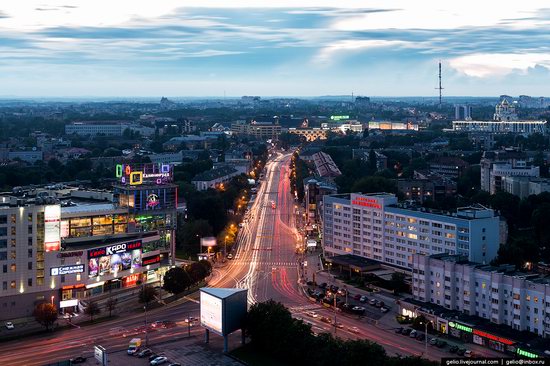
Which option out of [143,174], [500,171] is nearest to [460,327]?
[143,174]

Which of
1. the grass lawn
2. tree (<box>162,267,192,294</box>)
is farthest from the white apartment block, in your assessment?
tree (<box>162,267,192,294</box>)

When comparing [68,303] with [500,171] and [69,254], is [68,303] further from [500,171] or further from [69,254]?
[500,171]

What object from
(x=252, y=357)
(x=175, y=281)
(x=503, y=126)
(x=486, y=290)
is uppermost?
(x=503, y=126)

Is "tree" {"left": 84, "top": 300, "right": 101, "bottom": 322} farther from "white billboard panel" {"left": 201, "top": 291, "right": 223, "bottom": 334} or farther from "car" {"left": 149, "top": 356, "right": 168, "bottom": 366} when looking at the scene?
"car" {"left": 149, "top": 356, "right": 168, "bottom": 366}

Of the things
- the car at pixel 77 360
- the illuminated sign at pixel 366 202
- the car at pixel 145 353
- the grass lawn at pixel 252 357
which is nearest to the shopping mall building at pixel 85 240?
the car at pixel 77 360

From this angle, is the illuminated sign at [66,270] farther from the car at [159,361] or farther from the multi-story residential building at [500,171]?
the multi-story residential building at [500,171]

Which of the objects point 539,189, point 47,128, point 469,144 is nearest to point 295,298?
point 539,189

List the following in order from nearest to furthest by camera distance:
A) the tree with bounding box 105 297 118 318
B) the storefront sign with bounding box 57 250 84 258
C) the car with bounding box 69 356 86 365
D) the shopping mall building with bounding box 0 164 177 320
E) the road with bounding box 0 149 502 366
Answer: the car with bounding box 69 356 86 365 < the road with bounding box 0 149 502 366 < the shopping mall building with bounding box 0 164 177 320 < the tree with bounding box 105 297 118 318 < the storefront sign with bounding box 57 250 84 258
